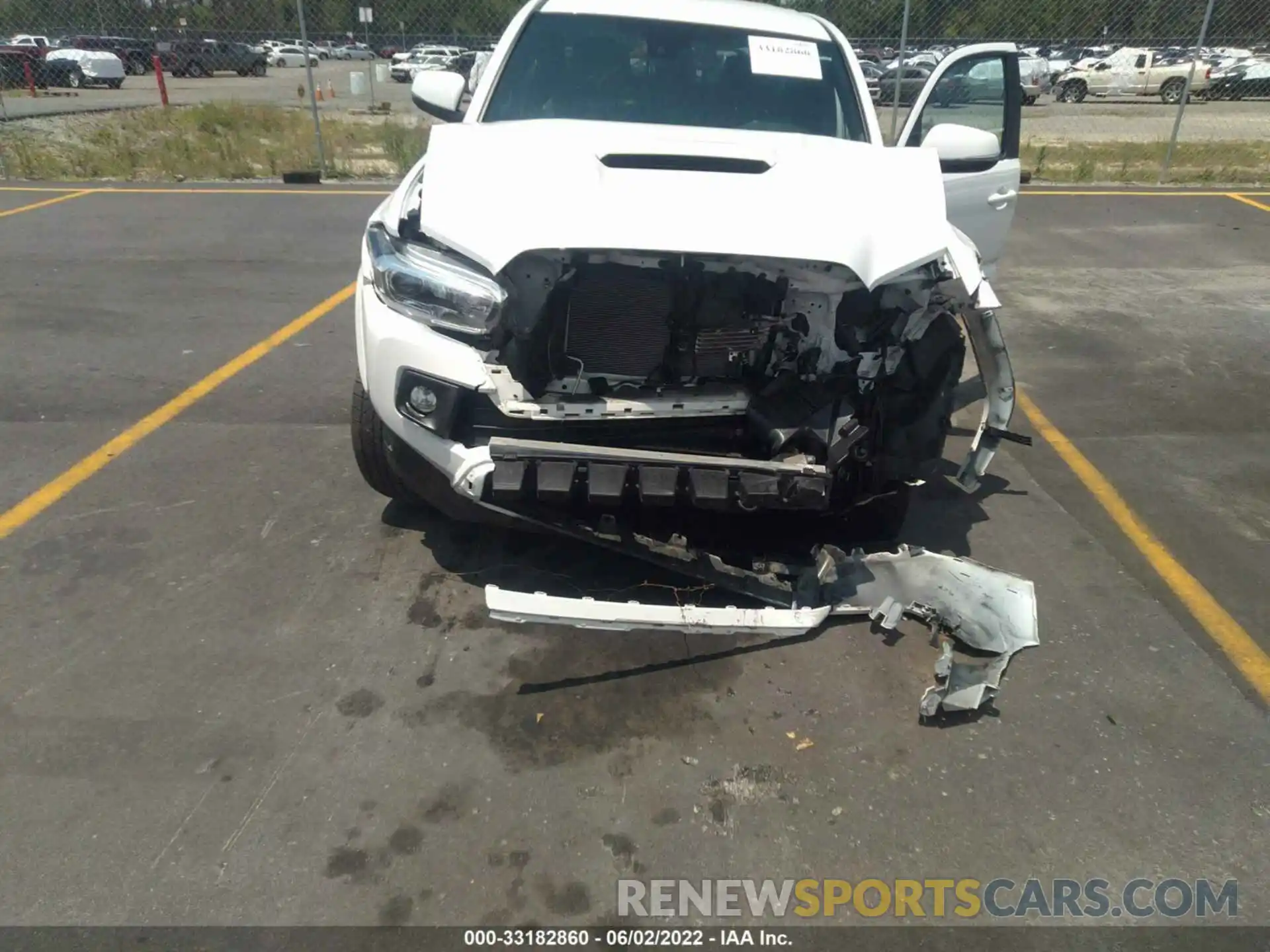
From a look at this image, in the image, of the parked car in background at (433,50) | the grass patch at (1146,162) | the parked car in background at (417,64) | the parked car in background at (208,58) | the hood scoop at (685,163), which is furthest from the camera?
the parked car in background at (208,58)

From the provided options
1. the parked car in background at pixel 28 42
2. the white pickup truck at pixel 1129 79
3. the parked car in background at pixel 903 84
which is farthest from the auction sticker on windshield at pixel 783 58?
the parked car in background at pixel 28 42

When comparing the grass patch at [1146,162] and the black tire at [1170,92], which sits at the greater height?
the black tire at [1170,92]

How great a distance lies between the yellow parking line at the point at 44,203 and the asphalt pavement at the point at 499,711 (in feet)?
20.5

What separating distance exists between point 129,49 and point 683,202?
31.2 meters

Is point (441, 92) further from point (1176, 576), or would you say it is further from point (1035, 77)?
point (1035, 77)

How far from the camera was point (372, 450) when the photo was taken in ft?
11.1

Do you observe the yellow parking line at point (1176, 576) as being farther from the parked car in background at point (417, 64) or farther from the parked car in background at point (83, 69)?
the parked car in background at point (83, 69)

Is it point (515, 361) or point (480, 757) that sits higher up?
point (515, 361)

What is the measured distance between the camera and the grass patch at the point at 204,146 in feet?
40.2

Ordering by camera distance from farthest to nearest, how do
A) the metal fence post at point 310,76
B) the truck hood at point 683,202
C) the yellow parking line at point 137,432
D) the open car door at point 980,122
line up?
1. the metal fence post at point 310,76
2. the open car door at point 980,122
3. the yellow parking line at point 137,432
4. the truck hood at point 683,202

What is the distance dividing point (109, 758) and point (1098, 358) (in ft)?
19.1

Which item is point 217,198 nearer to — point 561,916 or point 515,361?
point 515,361

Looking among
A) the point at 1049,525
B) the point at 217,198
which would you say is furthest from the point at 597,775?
the point at 217,198

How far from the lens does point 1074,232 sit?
31.6 ft
